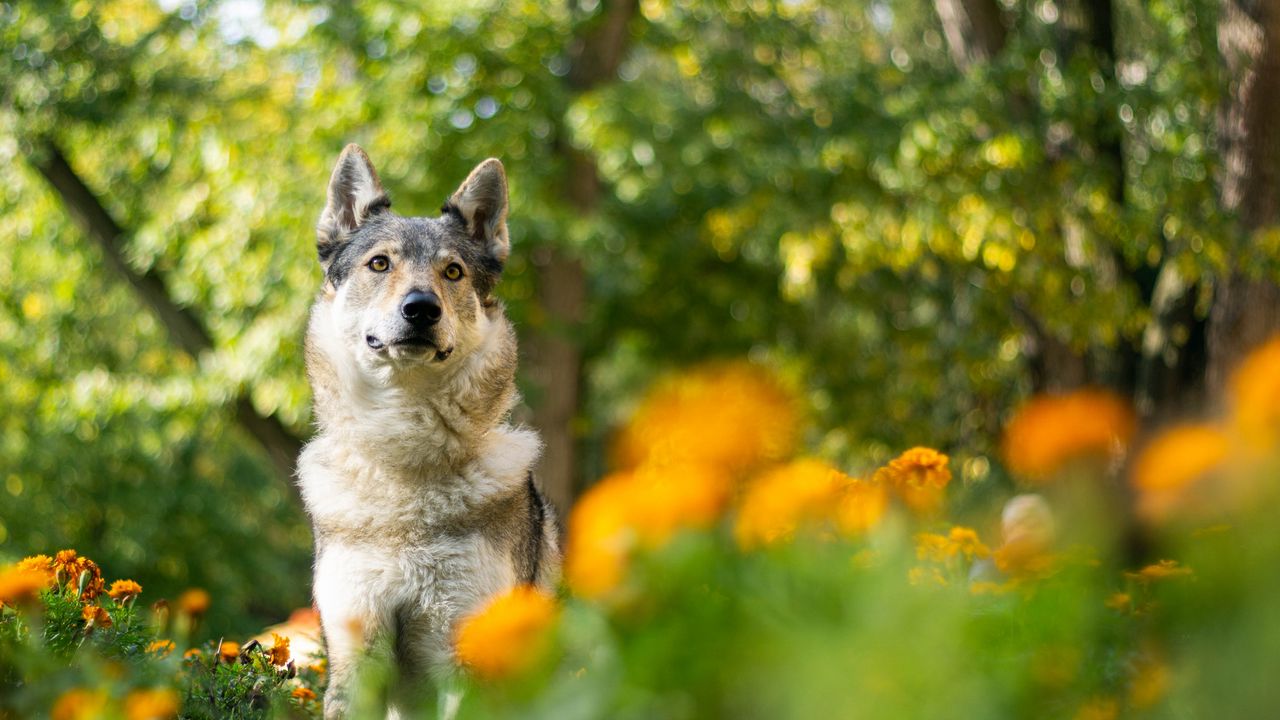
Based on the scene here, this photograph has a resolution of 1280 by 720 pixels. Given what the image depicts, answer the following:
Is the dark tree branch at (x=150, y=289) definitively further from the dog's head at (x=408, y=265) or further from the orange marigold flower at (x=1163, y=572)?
the orange marigold flower at (x=1163, y=572)

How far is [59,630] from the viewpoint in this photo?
3479 mm

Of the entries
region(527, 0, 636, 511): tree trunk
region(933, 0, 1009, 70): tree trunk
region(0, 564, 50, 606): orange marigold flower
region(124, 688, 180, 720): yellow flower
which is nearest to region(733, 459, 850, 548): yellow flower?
region(124, 688, 180, 720): yellow flower

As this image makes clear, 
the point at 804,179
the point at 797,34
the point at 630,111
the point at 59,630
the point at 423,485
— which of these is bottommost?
the point at 59,630

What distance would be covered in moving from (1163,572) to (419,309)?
2640 mm

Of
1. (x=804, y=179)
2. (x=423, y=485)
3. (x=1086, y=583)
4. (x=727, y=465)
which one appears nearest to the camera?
(x=1086, y=583)

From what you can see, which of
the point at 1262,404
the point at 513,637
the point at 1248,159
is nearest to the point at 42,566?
the point at 513,637

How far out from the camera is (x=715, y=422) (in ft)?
12.0

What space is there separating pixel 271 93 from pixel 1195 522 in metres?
13.3

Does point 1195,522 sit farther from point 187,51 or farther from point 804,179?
point 187,51

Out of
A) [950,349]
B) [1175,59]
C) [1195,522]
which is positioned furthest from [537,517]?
[950,349]

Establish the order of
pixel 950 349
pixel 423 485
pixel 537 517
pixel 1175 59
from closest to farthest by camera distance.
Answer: pixel 423 485
pixel 537 517
pixel 1175 59
pixel 950 349

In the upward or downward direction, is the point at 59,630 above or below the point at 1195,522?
below

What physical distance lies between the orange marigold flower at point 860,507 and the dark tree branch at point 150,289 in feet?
37.5

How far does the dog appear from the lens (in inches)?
159
